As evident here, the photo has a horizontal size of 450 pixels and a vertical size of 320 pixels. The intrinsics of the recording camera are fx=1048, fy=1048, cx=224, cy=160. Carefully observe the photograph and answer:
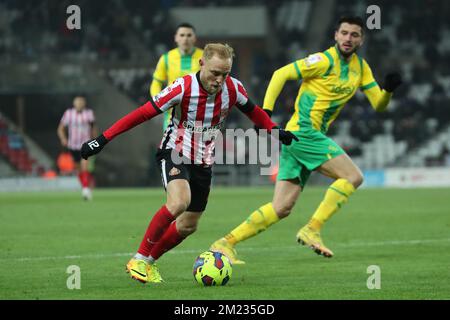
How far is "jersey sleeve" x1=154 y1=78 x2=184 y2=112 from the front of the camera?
26.2 ft

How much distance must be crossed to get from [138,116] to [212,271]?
4.25 feet

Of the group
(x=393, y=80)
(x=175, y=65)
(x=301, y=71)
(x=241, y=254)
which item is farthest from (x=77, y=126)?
(x=393, y=80)

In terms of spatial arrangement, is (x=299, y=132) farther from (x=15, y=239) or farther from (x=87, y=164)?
(x=87, y=164)

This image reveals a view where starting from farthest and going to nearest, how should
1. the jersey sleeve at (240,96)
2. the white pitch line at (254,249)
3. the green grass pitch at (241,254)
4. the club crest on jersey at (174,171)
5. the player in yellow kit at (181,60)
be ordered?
the player in yellow kit at (181,60), the white pitch line at (254,249), the jersey sleeve at (240,96), the club crest on jersey at (174,171), the green grass pitch at (241,254)

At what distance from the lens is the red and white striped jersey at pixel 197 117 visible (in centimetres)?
813

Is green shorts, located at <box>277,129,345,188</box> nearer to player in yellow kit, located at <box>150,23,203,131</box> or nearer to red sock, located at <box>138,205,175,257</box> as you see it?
red sock, located at <box>138,205,175,257</box>

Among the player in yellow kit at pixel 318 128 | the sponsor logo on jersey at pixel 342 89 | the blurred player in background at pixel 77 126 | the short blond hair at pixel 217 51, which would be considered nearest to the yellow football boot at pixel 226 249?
the player in yellow kit at pixel 318 128

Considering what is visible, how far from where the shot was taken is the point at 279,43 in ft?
112

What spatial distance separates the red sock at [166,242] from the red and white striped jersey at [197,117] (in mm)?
576

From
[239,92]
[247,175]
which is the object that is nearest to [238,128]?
[247,175]

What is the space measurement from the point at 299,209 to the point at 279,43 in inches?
681

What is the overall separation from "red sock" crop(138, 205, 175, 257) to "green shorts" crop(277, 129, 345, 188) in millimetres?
2221

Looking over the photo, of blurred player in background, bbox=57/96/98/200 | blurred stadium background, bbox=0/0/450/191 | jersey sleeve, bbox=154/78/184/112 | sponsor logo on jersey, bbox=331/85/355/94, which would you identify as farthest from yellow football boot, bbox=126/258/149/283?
blurred stadium background, bbox=0/0/450/191

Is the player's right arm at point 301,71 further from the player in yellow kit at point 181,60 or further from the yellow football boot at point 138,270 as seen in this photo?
the player in yellow kit at point 181,60
